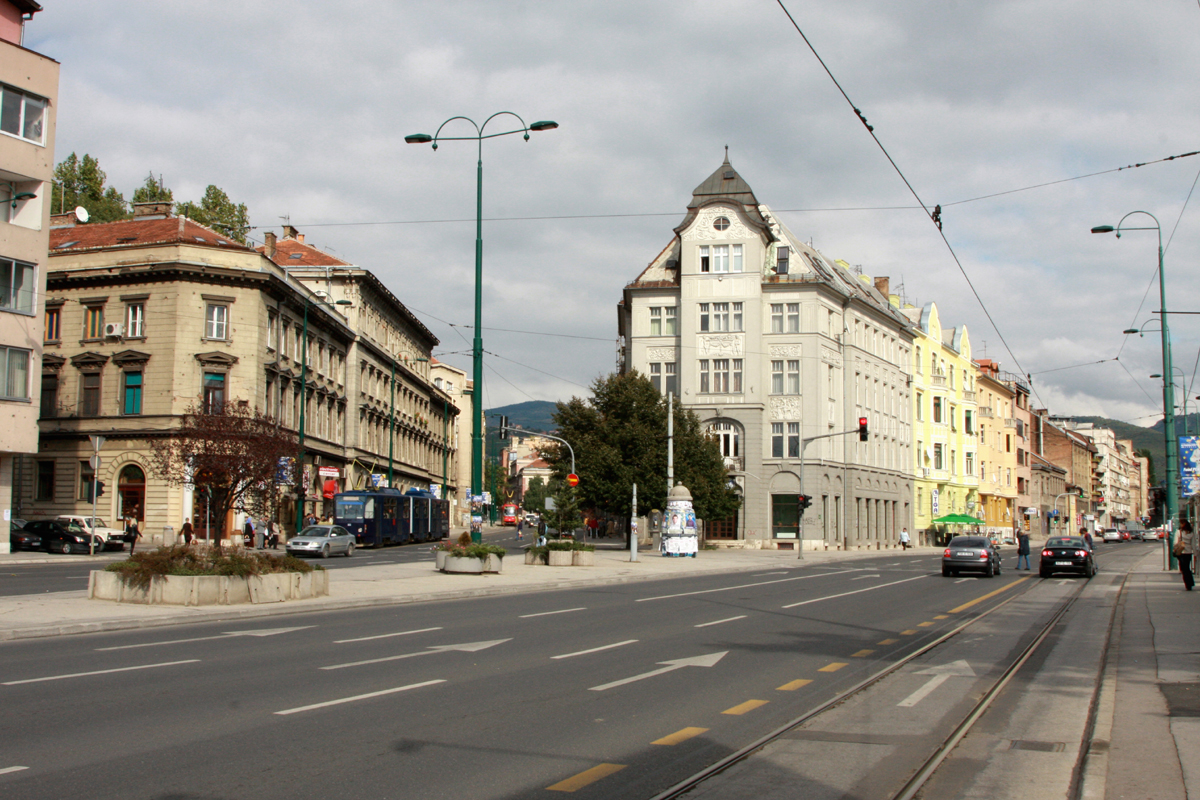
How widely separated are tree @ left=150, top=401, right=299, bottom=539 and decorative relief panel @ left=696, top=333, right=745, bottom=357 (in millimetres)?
27350

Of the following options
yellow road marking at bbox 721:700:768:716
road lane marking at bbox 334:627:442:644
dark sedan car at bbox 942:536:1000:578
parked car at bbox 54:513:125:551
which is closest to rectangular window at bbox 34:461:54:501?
parked car at bbox 54:513:125:551

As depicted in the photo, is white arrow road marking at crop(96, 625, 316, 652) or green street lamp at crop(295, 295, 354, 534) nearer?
white arrow road marking at crop(96, 625, 316, 652)

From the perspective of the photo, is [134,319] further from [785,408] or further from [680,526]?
[785,408]

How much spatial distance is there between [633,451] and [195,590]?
3711 cm

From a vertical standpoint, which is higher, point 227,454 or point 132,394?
point 132,394

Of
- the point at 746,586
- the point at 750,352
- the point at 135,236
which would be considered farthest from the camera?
the point at 750,352

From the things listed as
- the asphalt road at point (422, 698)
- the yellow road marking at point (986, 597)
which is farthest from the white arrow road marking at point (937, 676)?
the yellow road marking at point (986, 597)

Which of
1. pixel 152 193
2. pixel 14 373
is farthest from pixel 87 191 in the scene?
pixel 14 373

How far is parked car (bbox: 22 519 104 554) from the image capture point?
137 feet

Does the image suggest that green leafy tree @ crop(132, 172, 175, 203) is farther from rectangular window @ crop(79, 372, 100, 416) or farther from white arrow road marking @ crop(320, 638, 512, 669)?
white arrow road marking @ crop(320, 638, 512, 669)

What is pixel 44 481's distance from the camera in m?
52.0

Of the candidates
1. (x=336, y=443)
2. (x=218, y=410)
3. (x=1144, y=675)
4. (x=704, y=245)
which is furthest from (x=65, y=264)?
(x=1144, y=675)

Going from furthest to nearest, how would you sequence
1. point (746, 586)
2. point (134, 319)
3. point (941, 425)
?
point (941, 425) < point (134, 319) < point (746, 586)

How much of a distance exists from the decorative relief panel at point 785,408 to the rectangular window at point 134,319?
34682mm
